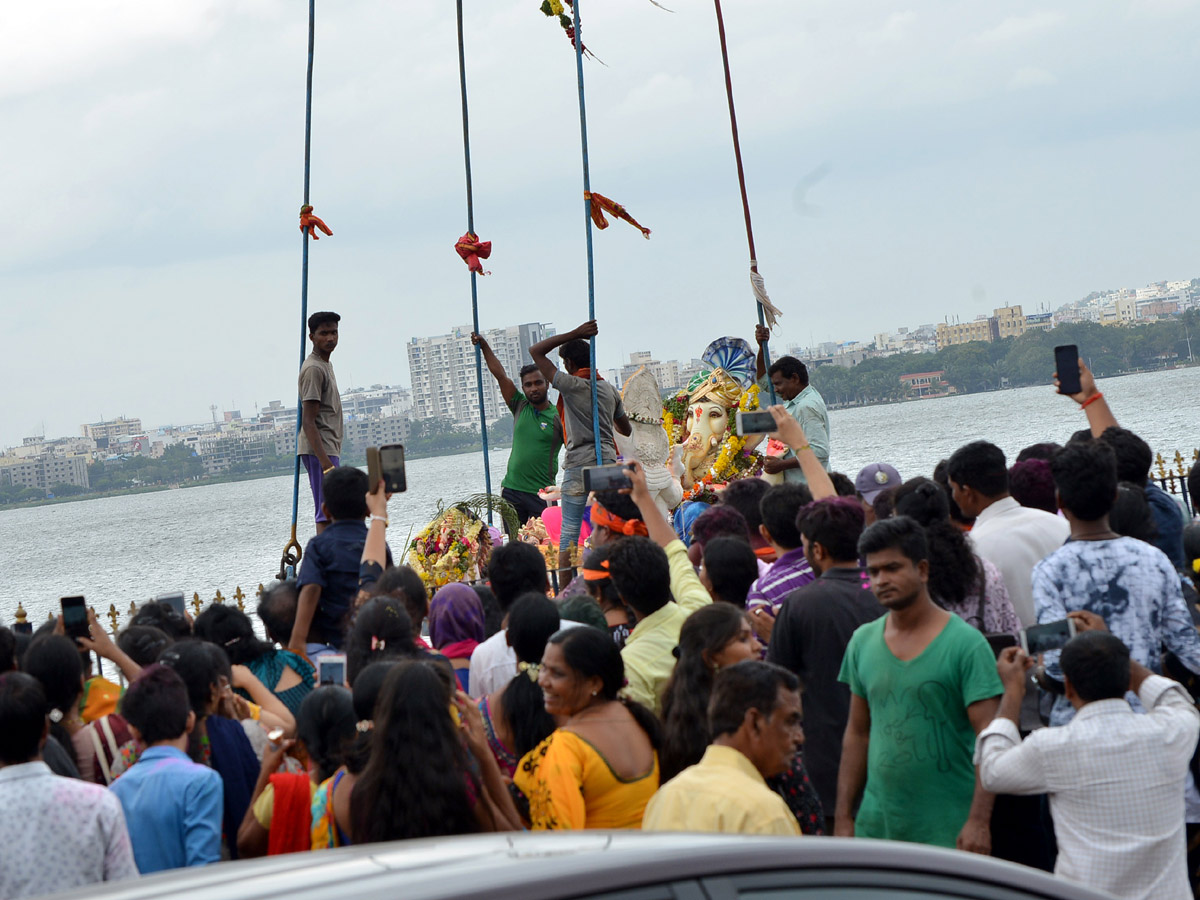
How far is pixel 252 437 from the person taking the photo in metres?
76.2

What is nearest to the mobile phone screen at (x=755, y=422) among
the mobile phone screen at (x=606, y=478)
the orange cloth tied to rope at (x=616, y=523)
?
the mobile phone screen at (x=606, y=478)

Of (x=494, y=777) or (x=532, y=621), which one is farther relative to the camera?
(x=532, y=621)

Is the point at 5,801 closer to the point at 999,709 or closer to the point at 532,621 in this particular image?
the point at 532,621

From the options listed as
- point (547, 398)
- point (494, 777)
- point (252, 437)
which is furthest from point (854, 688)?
point (252, 437)

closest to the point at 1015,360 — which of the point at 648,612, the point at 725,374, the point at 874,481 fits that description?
the point at 725,374

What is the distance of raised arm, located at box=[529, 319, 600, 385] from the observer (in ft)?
33.7

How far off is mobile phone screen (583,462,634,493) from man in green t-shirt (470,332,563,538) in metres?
4.01

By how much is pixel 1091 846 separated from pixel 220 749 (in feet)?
9.65

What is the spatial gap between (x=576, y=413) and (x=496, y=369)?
76 centimetres

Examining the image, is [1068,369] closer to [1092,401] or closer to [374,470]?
[1092,401]

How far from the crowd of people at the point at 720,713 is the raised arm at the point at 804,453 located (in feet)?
1.56

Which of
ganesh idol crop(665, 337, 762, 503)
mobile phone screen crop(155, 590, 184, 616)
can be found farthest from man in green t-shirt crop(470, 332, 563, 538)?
mobile phone screen crop(155, 590, 184, 616)

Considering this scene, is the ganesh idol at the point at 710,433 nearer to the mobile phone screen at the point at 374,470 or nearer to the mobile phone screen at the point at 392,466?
the mobile phone screen at the point at 392,466

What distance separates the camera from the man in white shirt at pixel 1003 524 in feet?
19.1
